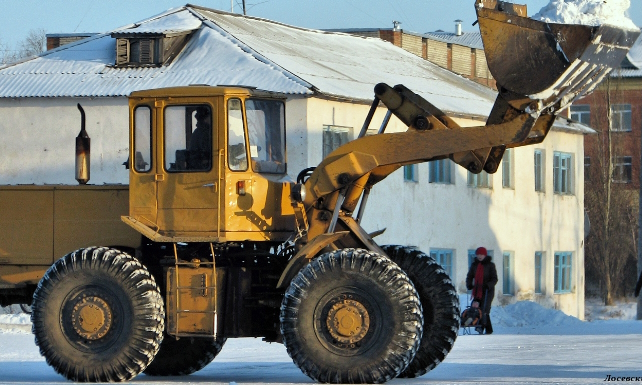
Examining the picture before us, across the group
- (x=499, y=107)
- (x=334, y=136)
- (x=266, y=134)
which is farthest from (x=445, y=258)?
(x=499, y=107)

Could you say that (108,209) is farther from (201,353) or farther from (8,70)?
(8,70)

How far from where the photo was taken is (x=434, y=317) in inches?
513

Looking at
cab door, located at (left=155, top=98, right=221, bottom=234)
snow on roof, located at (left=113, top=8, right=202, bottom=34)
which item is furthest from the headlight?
snow on roof, located at (left=113, top=8, right=202, bottom=34)

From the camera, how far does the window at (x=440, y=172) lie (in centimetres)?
3522

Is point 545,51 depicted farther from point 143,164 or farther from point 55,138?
point 55,138

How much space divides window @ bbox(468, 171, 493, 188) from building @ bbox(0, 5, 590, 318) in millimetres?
41

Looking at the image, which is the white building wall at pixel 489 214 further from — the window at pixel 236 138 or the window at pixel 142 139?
the window at pixel 236 138

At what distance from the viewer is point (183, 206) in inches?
504

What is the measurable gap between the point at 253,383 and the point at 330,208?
1821 millimetres

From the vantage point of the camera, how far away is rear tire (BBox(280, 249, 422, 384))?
11.8 m

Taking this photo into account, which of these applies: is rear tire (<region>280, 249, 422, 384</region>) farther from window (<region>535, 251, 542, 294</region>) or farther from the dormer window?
window (<region>535, 251, 542, 294</region>)

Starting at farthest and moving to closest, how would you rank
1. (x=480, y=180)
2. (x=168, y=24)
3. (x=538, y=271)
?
1. (x=538, y=271)
2. (x=480, y=180)
3. (x=168, y=24)

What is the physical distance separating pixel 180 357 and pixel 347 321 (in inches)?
106

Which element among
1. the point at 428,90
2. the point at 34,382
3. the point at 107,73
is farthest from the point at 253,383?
the point at 428,90
